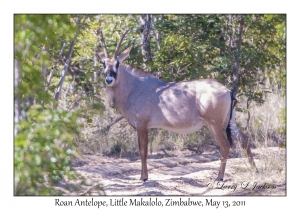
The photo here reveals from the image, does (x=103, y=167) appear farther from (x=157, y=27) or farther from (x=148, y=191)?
(x=157, y=27)

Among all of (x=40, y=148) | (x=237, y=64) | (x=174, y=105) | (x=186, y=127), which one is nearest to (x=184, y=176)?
(x=186, y=127)

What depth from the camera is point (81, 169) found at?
36.1 ft

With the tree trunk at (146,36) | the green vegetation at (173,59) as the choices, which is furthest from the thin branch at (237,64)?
the tree trunk at (146,36)

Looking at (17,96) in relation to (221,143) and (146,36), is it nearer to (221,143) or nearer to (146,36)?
(221,143)

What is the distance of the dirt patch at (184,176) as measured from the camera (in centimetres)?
912

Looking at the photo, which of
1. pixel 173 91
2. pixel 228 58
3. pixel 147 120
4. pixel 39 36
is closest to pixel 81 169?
pixel 147 120

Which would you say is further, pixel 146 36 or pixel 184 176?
pixel 146 36

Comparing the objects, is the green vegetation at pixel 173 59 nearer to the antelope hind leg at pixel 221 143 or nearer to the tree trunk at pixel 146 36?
the tree trunk at pixel 146 36

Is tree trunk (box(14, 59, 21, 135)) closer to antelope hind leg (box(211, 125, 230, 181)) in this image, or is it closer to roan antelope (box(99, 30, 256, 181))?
roan antelope (box(99, 30, 256, 181))

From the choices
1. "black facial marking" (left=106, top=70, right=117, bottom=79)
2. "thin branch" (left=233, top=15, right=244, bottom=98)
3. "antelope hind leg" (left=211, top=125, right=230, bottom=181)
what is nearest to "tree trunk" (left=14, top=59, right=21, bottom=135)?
"black facial marking" (left=106, top=70, right=117, bottom=79)

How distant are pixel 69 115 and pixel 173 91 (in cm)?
468

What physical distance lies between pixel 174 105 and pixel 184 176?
4.41ft

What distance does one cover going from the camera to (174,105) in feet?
33.8

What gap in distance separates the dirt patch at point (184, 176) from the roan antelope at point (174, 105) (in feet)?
1.07
